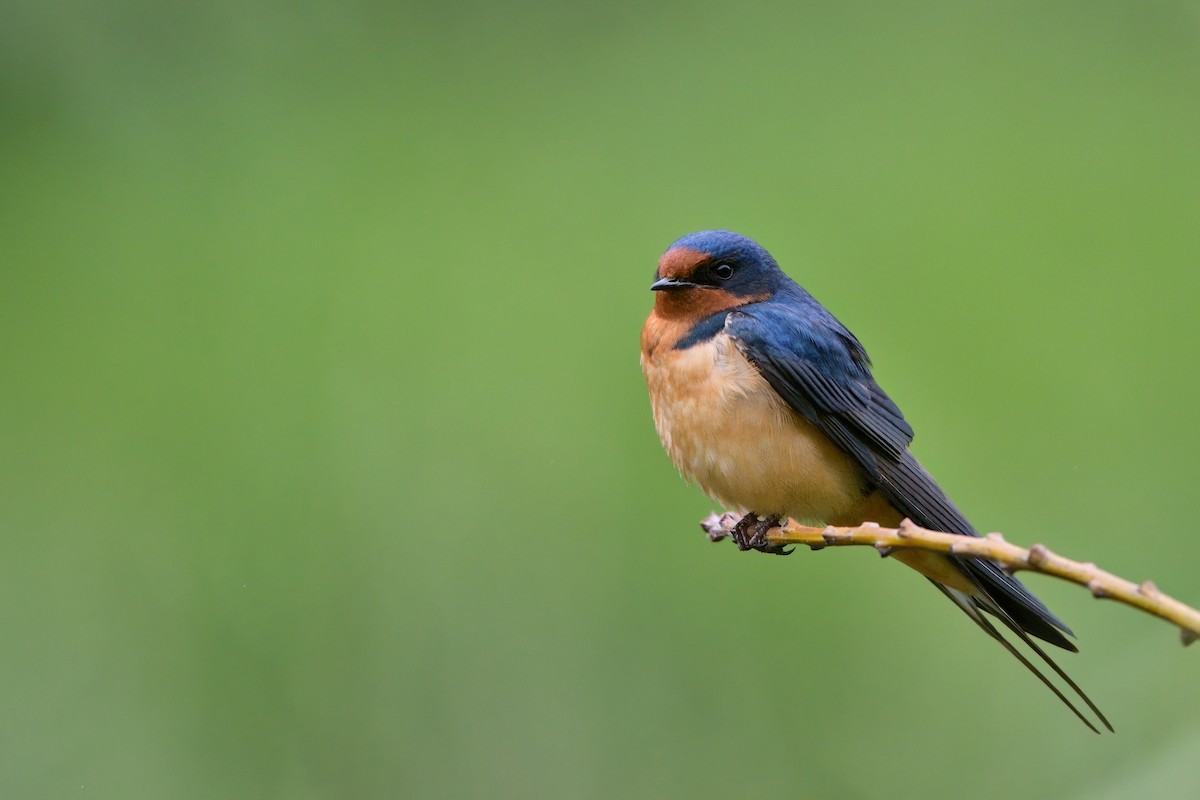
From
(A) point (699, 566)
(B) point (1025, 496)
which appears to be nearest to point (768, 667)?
(A) point (699, 566)

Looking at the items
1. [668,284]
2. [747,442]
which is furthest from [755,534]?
[668,284]

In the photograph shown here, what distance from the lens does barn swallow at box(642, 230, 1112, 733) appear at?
252 cm

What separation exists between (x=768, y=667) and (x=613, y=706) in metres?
0.42

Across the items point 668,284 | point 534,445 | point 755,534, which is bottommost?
point 755,534

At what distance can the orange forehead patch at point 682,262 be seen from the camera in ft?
8.61

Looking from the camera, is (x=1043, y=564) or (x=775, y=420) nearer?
(x=1043, y=564)

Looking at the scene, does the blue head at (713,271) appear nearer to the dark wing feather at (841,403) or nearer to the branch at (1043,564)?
the dark wing feather at (841,403)

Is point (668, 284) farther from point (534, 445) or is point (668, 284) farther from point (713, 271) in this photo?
point (534, 445)

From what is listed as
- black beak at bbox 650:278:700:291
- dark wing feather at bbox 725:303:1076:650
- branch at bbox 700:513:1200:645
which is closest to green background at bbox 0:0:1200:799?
dark wing feather at bbox 725:303:1076:650

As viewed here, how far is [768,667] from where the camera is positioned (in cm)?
356

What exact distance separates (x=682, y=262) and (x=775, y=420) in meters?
0.36

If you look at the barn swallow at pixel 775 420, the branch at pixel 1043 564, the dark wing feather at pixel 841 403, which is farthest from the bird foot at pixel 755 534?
the branch at pixel 1043 564

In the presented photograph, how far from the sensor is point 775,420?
254cm

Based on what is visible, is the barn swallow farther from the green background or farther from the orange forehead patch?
the green background
